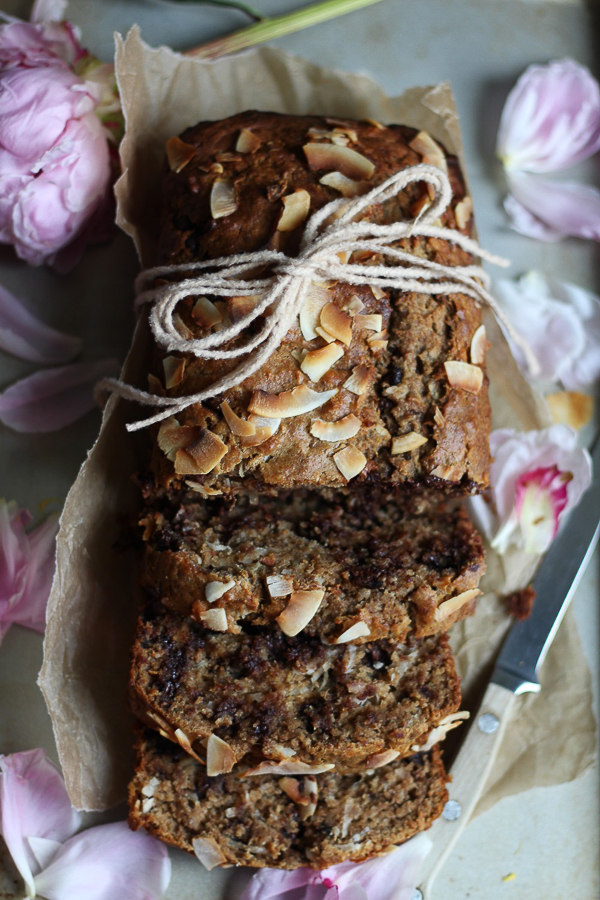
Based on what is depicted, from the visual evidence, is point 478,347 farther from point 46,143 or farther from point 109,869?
point 109,869

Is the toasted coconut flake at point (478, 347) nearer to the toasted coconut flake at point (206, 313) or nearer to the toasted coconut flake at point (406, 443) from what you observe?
the toasted coconut flake at point (406, 443)

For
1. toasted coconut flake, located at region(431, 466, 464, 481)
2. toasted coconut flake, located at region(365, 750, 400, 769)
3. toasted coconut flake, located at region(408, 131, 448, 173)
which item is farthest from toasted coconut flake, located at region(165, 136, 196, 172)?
toasted coconut flake, located at region(365, 750, 400, 769)

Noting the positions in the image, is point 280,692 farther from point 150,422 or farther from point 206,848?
point 150,422

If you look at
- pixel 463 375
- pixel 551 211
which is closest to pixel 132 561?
pixel 463 375

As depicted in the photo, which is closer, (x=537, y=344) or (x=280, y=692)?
(x=280, y=692)

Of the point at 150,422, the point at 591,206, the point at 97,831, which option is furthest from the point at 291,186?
the point at 97,831
